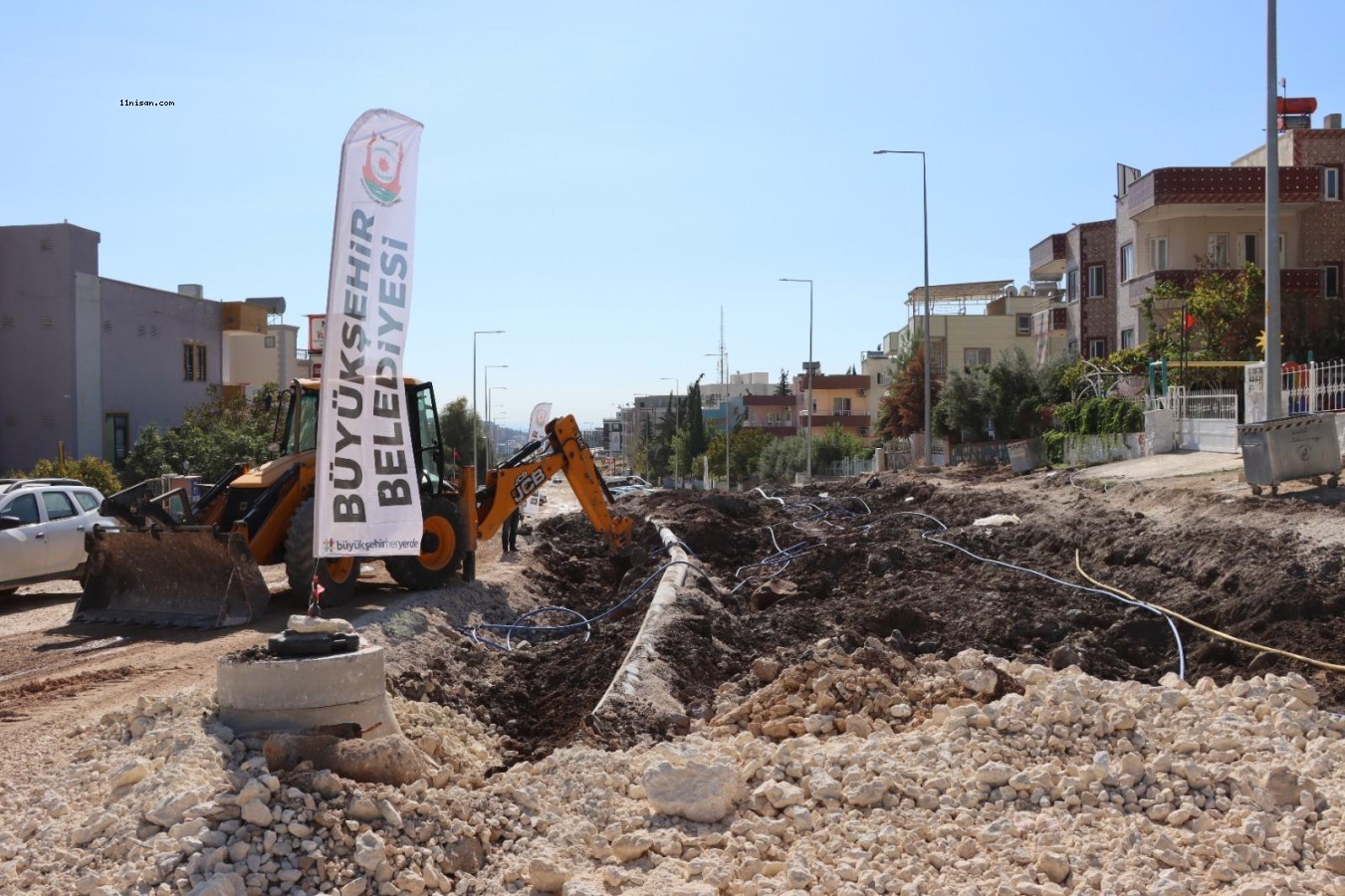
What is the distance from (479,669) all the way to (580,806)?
6.12m

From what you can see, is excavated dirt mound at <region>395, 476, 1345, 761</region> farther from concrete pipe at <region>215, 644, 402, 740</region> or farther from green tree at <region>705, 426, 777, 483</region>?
green tree at <region>705, 426, 777, 483</region>

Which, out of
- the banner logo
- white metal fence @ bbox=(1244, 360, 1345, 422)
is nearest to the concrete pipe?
A: the banner logo

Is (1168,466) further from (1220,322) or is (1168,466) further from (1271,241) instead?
(1220,322)

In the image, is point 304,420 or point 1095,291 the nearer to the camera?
point 304,420

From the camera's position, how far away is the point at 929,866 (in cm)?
598

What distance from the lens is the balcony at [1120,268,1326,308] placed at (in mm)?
39125

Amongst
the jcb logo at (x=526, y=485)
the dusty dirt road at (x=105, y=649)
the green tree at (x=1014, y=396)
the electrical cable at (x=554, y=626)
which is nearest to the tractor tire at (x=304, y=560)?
the dusty dirt road at (x=105, y=649)

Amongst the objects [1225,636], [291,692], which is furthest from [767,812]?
[1225,636]

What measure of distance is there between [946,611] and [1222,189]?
107 feet

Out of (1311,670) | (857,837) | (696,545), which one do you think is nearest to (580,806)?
(857,837)

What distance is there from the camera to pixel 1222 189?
40.2 meters

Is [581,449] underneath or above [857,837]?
above

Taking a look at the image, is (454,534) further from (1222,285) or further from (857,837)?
(1222,285)

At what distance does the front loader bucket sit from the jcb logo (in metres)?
4.94
